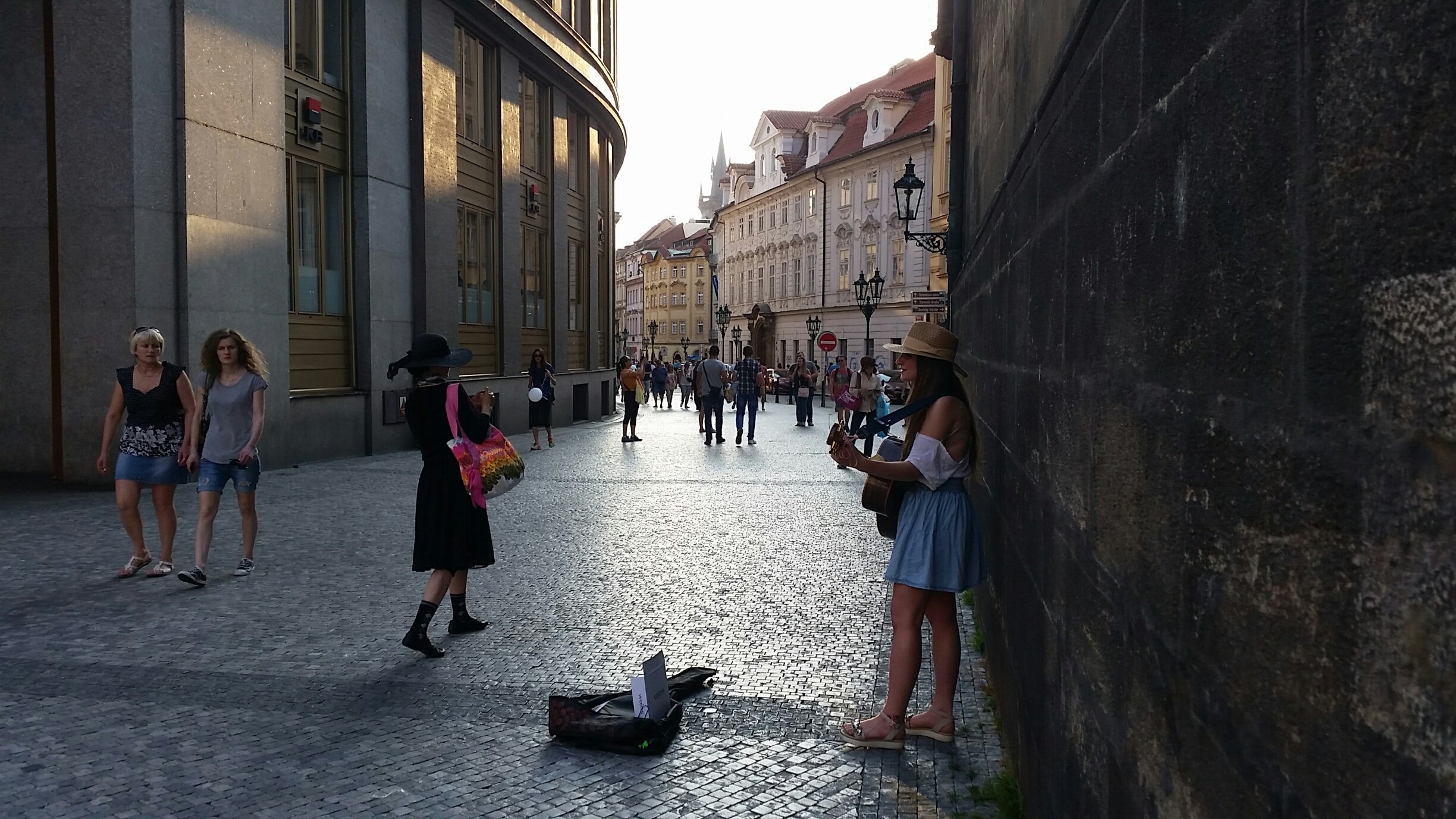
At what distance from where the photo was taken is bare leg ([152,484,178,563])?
Answer: 8.05m

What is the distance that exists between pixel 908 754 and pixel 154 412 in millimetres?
6116

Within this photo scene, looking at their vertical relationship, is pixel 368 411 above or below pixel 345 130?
below

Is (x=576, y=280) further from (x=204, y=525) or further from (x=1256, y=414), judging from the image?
(x=1256, y=414)

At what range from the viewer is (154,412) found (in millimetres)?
8070

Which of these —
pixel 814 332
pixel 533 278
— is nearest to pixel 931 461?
pixel 533 278

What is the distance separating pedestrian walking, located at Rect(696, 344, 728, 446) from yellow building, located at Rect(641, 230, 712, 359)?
82700mm

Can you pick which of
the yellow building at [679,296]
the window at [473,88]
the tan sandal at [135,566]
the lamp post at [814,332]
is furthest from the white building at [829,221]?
the tan sandal at [135,566]

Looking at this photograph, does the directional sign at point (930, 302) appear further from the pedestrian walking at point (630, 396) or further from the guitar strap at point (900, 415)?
the guitar strap at point (900, 415)

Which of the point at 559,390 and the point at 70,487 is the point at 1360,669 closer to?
the point at 70,487

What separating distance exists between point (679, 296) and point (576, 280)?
84803 millimetres

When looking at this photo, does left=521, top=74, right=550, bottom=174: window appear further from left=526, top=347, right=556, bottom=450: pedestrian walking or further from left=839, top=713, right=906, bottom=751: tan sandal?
left=839, top=713, right=906, bottom=751: tan sandal

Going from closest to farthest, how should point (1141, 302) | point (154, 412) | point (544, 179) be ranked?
point (1141, 302) < point (154, 412) < point (544, 179)

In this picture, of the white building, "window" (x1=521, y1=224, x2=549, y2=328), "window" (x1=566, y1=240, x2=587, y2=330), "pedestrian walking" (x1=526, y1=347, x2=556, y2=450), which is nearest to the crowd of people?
"pedestrian walking" (x1=526, y1=347, x2=556, y2=450)

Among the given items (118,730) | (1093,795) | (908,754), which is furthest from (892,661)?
(118,730)
